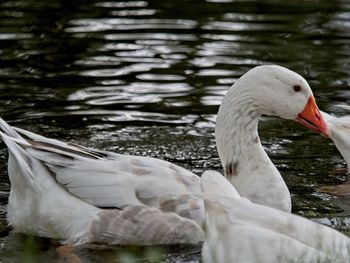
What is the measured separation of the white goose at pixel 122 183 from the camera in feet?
24.1

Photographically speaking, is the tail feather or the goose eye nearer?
the tail feather

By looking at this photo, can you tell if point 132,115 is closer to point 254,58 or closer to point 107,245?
point 254,58

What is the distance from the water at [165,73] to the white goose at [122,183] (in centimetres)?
18

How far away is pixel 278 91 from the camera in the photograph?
7992 millimetres

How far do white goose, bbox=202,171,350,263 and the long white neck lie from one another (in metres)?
2.50

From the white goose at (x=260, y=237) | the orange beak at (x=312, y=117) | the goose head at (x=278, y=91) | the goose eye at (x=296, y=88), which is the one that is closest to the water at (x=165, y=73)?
the orange beak at (x=312, y=117)

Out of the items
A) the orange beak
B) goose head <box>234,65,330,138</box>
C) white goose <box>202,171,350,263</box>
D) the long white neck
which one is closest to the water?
the long white neck

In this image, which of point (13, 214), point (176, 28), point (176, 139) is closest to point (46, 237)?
point (13, 214)

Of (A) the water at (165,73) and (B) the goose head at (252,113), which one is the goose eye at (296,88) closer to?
(B) the goose head at (252,113)

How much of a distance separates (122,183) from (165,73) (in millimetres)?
4204

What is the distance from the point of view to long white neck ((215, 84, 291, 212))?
7.92 m

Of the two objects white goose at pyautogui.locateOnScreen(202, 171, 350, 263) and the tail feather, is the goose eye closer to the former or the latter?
the tail feather

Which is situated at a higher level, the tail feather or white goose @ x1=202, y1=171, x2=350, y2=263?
white goose @ x1=202, y1=171, x2=350, y2=263

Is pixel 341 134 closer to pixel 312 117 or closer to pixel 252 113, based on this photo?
pixel 312 117
